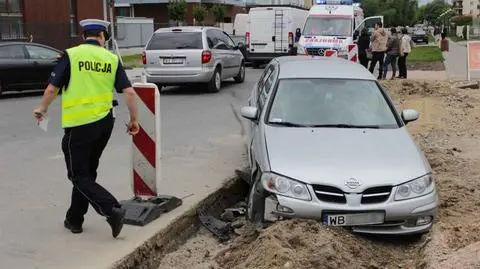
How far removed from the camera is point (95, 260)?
4.91 m

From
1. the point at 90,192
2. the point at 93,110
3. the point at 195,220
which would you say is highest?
the point at 93,110

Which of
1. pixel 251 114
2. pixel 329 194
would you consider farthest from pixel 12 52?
pixel 329 194

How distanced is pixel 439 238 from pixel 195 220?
238cm

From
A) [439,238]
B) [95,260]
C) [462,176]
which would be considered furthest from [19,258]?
[462,176]

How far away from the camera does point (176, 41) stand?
16359mm

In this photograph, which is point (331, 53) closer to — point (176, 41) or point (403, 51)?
point (403, 51)

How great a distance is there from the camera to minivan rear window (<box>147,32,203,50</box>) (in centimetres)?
1622

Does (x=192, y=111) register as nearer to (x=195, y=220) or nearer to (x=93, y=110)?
(x=195, y=220)

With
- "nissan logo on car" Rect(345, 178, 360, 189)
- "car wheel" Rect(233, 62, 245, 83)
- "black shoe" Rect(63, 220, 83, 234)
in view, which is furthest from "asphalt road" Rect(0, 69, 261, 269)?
"car wheel" Rect(233, 62, 245, 83)

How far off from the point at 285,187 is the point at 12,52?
1266 cm

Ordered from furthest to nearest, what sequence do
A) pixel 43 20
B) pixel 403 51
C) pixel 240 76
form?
pixel 43 20, pixel 403 51, pixel 240 76

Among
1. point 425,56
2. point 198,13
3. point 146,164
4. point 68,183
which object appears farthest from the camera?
point 198,13

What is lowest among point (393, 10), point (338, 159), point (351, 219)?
point (351, 219)

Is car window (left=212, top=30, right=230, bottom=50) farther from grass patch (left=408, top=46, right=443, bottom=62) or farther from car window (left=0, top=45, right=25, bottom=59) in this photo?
grass patch (left=408, top=46, right=443, bottom=62)
